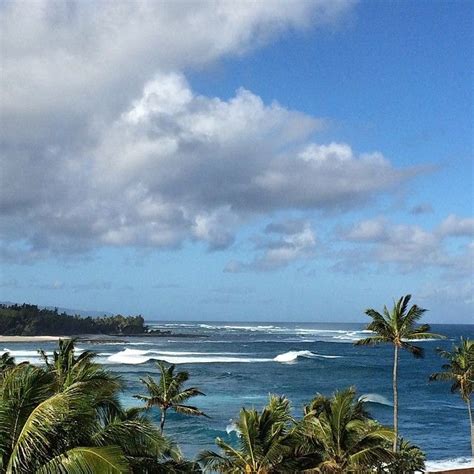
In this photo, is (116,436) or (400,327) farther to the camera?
(400,327)

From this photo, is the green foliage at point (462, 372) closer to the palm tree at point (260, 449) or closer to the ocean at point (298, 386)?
the ocean at point (298, 386)

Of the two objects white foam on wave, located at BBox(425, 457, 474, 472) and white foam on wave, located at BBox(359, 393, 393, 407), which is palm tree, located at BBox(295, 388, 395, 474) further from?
white foam on wave, located at BBox(359, 393, 393, 407)

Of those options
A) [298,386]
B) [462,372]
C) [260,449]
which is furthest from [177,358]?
[260,449]

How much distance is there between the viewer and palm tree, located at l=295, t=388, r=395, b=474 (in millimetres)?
19938

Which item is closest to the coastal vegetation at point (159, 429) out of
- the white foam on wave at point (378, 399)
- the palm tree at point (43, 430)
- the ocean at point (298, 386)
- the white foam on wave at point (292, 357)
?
the palm tree at point (43, 430)

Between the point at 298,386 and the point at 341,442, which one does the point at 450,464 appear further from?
the point at 298,386

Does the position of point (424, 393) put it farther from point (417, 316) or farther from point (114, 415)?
point (114, 415)

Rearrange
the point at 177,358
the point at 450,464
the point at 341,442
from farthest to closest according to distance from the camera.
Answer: the point at 177,358, the point at 450,464, the point at 341,442

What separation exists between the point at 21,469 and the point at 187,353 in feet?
448

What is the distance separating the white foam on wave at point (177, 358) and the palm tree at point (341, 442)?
101 meters

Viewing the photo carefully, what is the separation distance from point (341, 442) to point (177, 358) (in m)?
113

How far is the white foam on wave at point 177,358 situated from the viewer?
12350cm

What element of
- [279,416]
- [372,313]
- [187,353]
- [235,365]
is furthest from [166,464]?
[187,353]

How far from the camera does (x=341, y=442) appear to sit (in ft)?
67.9
